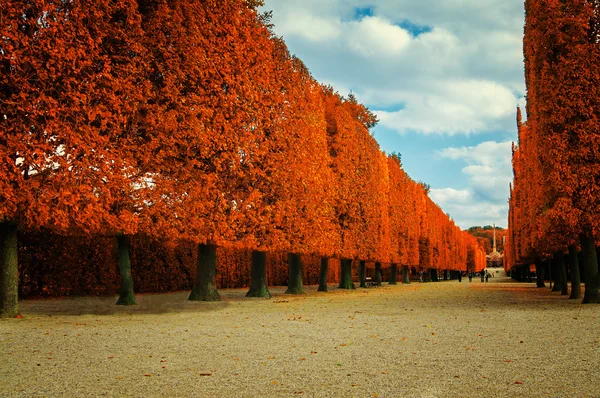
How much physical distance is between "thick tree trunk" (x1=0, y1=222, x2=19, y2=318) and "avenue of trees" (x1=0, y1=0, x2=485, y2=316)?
32 millimetres

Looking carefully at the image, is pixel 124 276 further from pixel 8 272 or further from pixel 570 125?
pixel 570 125

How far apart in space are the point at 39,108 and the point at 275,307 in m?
10.1

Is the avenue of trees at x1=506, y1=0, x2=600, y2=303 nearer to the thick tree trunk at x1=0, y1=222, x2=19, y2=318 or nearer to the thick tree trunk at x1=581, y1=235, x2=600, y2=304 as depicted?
the thick tree trunk at x1=581, y1=235, x2=600, y2=304

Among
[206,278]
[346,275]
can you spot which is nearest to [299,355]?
[206,278]

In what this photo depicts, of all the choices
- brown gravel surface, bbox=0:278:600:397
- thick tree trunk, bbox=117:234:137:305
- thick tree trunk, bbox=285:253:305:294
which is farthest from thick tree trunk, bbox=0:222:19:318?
thick tree trunk, bbox=285:253:305:294

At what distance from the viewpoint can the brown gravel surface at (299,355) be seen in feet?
22.7

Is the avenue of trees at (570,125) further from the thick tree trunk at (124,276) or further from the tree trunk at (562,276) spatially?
the thick tree trunk at (124,276)

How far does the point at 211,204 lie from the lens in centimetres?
1848

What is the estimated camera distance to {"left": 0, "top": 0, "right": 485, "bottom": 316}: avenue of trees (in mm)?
13906

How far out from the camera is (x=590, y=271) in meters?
20.0

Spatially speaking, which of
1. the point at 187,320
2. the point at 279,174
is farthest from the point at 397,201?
the point at 187,320

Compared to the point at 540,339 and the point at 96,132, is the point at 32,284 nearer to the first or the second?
the point at 96,132

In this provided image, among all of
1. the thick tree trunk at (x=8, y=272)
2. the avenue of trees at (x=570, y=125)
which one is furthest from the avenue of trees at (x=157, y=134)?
the avenue of trees at (x=570, y=125)

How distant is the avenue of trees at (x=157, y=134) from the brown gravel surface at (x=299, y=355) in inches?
117
